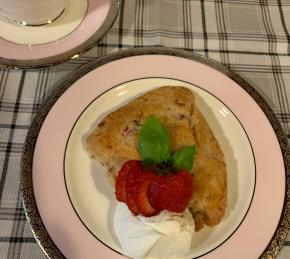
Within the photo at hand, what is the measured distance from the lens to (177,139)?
0.97 metres

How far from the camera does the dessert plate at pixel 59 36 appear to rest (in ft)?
3.79

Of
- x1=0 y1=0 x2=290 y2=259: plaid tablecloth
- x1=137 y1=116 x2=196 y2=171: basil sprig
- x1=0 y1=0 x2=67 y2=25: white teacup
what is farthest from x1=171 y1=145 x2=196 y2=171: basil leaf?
x1=0 y1=0 x2=67 y2=25: white teacup

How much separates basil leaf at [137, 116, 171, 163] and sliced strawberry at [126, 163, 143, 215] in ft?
0.12

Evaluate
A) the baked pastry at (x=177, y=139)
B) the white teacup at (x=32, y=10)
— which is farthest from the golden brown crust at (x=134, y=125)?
the white teacup at (x=32, y=10)

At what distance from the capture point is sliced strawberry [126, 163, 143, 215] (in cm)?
84

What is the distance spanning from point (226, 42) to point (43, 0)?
588 millimetres

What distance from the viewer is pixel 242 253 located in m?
0.90

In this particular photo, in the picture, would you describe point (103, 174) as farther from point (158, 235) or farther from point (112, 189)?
point (158, 235)

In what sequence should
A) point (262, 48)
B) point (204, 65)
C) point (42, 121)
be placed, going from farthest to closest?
point (262, 48) < point (204, 65) < point (42, 121)

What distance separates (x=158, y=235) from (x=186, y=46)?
0.67m

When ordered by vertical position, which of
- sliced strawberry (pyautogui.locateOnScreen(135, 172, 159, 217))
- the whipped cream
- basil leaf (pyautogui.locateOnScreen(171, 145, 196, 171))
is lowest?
the whipped cream

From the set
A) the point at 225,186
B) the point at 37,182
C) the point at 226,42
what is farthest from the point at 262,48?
the point at 37,182

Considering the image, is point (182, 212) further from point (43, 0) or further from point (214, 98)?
point (43, 0)

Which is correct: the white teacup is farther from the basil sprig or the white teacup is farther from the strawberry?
the strawberry
